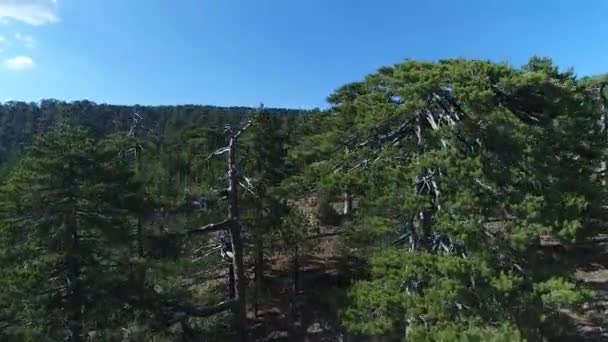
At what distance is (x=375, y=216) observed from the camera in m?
10.2

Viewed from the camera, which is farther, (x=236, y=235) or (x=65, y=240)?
(x=236, y=235)

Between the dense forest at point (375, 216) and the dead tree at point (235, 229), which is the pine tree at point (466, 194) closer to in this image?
the dense forest at point (375, 216)

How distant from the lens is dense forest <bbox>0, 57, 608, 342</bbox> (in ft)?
27.9

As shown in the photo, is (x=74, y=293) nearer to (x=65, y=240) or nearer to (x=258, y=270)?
(x=65, y=240)

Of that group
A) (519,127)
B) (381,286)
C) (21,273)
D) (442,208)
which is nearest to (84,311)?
(21,273)

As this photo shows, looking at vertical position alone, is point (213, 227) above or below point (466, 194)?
below

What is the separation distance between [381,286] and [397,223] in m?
1.29

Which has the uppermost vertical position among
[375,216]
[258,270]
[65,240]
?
[375,216]

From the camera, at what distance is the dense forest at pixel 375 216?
8516 millimetres

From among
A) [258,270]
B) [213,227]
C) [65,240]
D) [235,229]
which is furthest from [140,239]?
[258,270]

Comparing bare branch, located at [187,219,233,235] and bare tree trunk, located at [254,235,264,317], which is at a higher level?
bare branch, located at [187,219,233,235]

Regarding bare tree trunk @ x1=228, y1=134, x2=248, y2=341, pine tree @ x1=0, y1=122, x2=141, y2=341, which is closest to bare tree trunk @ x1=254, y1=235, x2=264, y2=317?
bare tree trunk @ x1=228, y1=134, x2=248, y2=341

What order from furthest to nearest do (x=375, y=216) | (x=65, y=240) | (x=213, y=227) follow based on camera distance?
(x=213, y=227), (x=65, y=240), (x=375, y=216)

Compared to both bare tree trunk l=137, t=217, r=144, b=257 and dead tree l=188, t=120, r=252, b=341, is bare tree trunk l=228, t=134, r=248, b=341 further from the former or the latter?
bare tree trunk l=137, t=217, r=144, b=257
